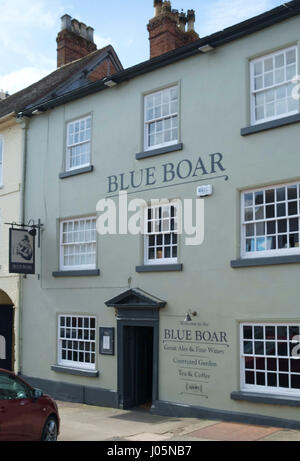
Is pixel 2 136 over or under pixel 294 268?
over

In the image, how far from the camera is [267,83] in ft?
38.5

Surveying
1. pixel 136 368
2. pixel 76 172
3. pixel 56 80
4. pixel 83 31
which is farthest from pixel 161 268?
pixel 83 31

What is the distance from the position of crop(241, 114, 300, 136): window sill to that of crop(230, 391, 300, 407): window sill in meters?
5.52

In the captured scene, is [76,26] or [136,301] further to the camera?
[76,26]

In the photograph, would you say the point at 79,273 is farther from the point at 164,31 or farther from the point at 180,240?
the point at 164,31

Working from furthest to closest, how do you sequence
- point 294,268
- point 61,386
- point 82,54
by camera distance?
1. point 82,54
2. point 61,386
3. point 294,268

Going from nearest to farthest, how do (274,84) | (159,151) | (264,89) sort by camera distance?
1. (274,84)
2. (264,89)
3. (159,151)

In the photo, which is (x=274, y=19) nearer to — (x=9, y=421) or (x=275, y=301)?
(x=275, y=301)

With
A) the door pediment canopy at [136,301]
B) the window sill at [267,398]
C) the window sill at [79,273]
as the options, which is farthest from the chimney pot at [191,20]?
the window sill at [267,398]

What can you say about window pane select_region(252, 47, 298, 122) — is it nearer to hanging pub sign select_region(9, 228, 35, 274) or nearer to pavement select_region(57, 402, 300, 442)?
→ pavement select_region(57, 402, 300, 442)

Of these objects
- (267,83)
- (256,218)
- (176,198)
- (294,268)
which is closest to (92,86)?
(176,198)

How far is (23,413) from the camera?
8508 millimetres

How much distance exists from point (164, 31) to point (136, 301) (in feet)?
29.8

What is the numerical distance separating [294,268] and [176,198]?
3.56 m
